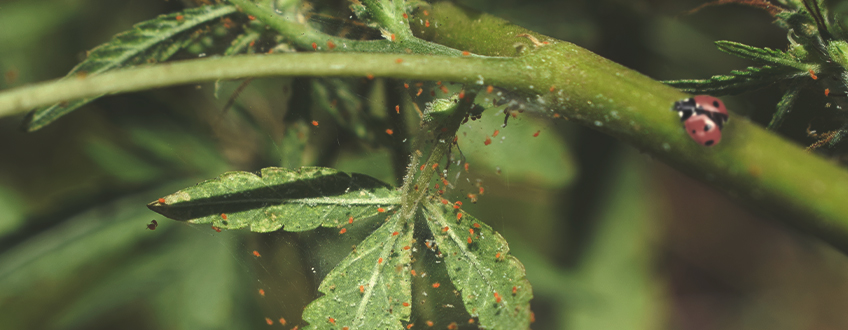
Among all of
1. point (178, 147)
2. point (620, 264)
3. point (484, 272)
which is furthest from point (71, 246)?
point (620, 264)

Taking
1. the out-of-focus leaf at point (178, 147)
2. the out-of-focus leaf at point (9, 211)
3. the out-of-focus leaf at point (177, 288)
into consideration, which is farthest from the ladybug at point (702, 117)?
the out-of-focus leaf at point (9, 211)

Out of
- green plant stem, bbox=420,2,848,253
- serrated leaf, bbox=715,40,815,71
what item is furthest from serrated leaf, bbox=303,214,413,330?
serrated leaf, bbox=715,40,815,71

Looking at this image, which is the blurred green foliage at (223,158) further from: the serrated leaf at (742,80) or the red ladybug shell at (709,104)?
the red ladybug shell at (709,104)

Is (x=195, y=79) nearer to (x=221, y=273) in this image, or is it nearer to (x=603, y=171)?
(x=221, y=273)

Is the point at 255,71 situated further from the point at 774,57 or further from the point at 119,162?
the point at 119,162

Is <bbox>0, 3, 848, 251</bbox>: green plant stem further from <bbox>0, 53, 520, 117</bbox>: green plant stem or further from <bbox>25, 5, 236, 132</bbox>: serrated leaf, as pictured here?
<bbox>25, 5, 236, 132</bbox>: serrated leaf
